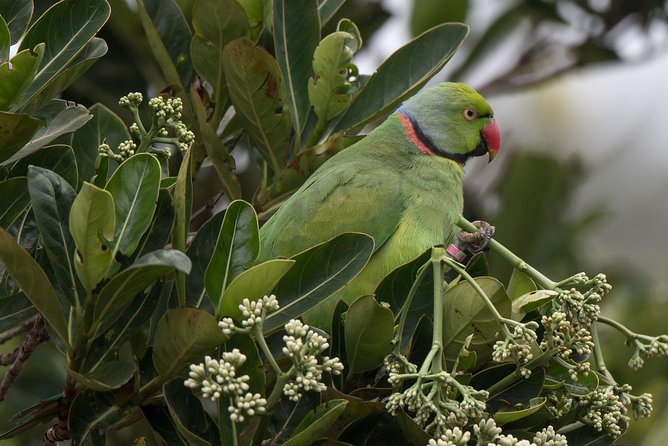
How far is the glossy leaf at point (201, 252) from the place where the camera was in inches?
69.7

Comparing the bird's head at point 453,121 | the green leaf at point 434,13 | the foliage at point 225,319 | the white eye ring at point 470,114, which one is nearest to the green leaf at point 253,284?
the foliage at point 225,319

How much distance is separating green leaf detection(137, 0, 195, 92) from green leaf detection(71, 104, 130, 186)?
0.79 ft

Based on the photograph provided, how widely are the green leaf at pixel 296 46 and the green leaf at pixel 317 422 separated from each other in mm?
1073

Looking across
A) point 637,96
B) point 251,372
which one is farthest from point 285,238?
point 637,96

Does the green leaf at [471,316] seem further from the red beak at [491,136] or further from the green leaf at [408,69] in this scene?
the red beak at [491,136]

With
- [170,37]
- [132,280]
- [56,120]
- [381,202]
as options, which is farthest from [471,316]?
[170,37]

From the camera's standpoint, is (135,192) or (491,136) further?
(491,136)

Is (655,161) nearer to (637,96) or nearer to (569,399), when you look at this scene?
(637,96)

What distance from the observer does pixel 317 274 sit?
5.51 ft

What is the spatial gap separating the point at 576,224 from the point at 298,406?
3.14 metres

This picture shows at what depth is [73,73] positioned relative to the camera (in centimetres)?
188

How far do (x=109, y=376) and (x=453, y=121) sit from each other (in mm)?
1833

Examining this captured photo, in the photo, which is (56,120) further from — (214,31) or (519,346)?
(519,346)

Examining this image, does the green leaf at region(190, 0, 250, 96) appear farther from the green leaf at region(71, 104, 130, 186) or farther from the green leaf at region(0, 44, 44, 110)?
the green leaf at region(0, 44, 44, 110)
